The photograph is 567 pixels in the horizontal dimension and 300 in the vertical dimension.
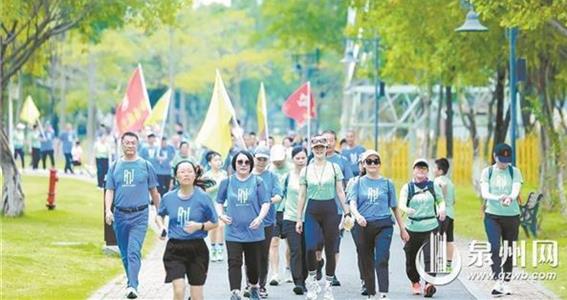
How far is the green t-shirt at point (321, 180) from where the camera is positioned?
17.3 m

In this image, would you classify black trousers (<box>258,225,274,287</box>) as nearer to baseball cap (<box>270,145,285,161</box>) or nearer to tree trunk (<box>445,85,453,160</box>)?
baseball cap (<box>270,145,285,161</box>)

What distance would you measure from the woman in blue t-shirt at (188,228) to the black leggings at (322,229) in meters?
3.10

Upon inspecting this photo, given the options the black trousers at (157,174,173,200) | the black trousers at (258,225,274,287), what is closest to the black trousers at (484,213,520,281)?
the black trousers at (258,225,274,287)

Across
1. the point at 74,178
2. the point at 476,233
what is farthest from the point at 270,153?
the point at 74,178

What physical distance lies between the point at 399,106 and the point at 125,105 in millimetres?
48698

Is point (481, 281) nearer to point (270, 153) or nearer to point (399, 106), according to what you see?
point (270, 153)

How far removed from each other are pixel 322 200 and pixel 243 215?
1.48 m

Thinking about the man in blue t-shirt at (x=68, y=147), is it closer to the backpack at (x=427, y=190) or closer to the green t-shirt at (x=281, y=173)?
the green t-shirt at (x=281, y=173)

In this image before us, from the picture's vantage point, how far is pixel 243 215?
53.2ft

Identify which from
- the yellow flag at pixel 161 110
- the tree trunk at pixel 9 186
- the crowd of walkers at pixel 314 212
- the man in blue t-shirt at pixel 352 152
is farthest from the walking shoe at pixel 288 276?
the tree trunk at pixel 9 186

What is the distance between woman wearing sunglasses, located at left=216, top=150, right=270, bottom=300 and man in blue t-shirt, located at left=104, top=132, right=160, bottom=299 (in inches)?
52.7

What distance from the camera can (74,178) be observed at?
169ft

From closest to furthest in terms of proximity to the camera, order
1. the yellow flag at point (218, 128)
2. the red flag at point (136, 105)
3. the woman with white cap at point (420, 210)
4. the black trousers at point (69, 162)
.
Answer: the woman with white cap at point (420, 210) → the yellow flag at point (218, 128) → the red flag at point (136, 105) → the black trousers at point (69, 162)

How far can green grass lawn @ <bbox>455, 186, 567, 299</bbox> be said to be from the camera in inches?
760
